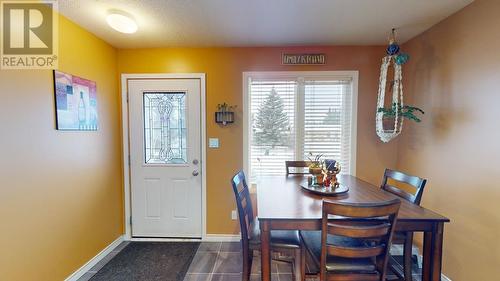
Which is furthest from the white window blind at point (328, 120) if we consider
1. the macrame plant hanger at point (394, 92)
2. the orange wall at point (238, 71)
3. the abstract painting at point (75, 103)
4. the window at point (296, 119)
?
the abstract painting at point (75, 103)

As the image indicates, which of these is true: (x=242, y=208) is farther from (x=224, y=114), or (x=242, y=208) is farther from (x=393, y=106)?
(x=393, y=106)

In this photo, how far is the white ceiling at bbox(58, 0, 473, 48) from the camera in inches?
73.9

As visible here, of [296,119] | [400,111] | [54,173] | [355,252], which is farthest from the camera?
[296,119]

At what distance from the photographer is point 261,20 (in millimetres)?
2146

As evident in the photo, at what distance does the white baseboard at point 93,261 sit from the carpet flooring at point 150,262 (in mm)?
133

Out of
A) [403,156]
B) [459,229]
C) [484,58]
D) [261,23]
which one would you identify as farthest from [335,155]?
[261,23]

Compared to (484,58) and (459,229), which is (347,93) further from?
(459,229)

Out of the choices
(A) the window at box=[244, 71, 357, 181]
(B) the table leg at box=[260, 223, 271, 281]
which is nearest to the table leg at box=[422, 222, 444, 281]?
(B) the table leg at box=[260, 223, 271, 281]

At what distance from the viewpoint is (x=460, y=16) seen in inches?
76.6

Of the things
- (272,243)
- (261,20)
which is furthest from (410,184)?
(261,20)

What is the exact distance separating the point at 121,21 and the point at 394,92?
2.67m

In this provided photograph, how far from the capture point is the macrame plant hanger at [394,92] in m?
2.25

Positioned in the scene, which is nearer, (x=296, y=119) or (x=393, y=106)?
(x=393, y=106)

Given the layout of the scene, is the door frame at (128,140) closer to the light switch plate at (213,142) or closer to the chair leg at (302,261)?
the light switch plate at (213,142)
